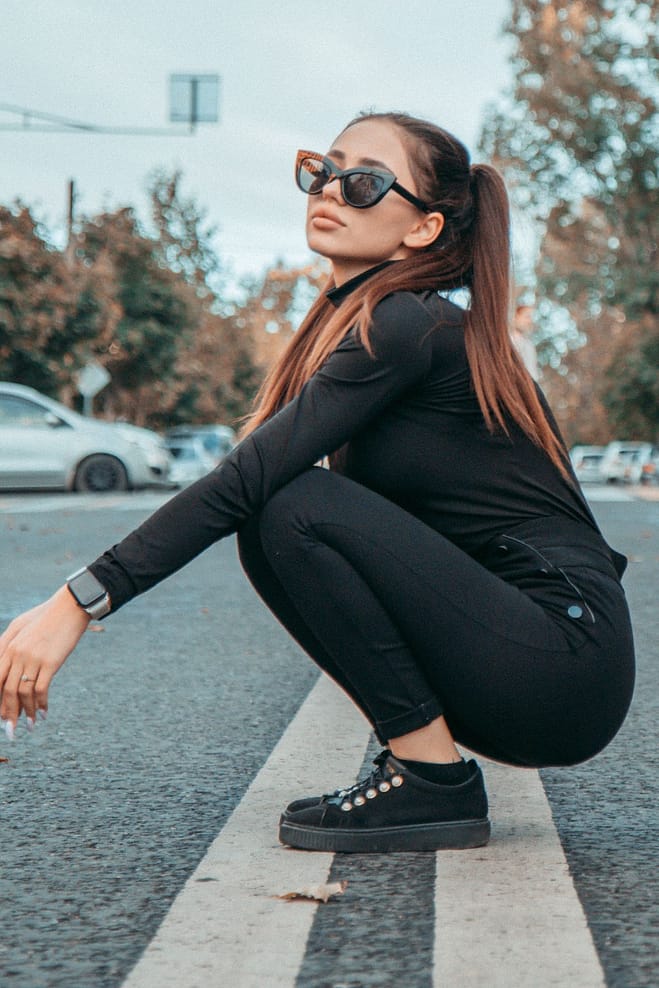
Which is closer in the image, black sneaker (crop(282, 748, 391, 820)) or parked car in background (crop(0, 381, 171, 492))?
black sneaker (crop(282, 748, 391, 820))

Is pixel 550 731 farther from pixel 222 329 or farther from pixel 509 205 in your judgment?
pixel 222 329

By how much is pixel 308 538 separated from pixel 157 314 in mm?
37983

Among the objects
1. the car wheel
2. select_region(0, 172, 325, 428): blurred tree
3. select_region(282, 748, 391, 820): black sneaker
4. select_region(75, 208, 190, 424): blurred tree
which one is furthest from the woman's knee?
select_region(75, 208, 190, 424): blurred tree

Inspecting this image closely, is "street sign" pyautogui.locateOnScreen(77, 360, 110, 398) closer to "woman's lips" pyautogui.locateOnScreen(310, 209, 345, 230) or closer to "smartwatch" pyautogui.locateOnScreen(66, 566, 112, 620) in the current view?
"woman's lips" pyautogui.locateOnScreen(310, 209, 345, 230)

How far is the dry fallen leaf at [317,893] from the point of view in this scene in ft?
8.39

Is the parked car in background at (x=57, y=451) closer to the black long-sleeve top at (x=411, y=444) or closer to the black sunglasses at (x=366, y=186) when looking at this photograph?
the black sunglasses at (x=366, y=186)

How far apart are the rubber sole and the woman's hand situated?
0.60 m

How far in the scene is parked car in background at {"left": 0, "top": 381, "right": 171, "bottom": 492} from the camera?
847 inches

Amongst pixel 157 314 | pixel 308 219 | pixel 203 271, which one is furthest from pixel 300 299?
pixel 308 219

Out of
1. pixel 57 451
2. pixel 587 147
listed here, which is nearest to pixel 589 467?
pixel 587 147

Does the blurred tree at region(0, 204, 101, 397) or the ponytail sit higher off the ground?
the ponytail

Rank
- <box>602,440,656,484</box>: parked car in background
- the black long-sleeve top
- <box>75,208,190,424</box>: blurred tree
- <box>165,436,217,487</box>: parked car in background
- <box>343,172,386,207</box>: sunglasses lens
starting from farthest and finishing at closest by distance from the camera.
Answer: <box>602,440,656,484</box>: parked car in background < <box>75,208,190,424</box>: blurred tree < <box>165,436,217,487</box>: parked car in background < <box>343,172,386,207</box>: sunglasses lens < the black long-sleeve top

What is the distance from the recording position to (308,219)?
10.4 ft

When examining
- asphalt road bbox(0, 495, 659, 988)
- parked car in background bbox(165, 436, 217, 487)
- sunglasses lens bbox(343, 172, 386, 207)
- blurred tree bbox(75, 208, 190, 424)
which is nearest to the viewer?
asphalt road bbox(0, 495, 659, 988)
